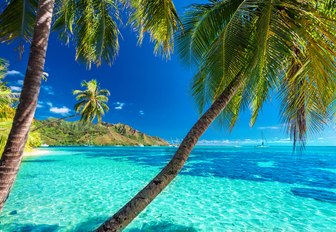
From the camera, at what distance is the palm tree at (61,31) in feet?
6.13

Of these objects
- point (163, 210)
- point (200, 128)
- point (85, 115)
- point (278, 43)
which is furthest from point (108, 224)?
point (85, 115)

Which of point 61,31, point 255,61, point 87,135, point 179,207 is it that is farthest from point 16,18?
point 87,135

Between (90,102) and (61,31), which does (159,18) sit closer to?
(61,31)

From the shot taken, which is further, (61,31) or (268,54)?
(61,31)

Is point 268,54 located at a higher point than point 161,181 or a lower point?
higher

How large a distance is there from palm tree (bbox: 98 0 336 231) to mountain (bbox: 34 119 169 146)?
3185 inches

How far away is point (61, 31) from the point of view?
5020mm

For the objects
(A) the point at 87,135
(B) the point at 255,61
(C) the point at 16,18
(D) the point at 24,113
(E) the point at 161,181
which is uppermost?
(A) the point at 87,135

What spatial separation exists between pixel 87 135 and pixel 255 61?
10789 cm

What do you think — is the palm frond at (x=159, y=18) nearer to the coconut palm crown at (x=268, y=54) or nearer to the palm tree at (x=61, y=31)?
the palm tree at (x=61, y=31)

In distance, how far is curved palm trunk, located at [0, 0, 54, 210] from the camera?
181 centimetres

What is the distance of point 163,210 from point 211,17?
577 centimetres

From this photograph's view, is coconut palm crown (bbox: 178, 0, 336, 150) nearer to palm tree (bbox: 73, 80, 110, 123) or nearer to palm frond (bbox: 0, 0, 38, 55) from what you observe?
palm frond (bbox: 0, 0, 38, 55)

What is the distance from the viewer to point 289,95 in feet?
11.1
